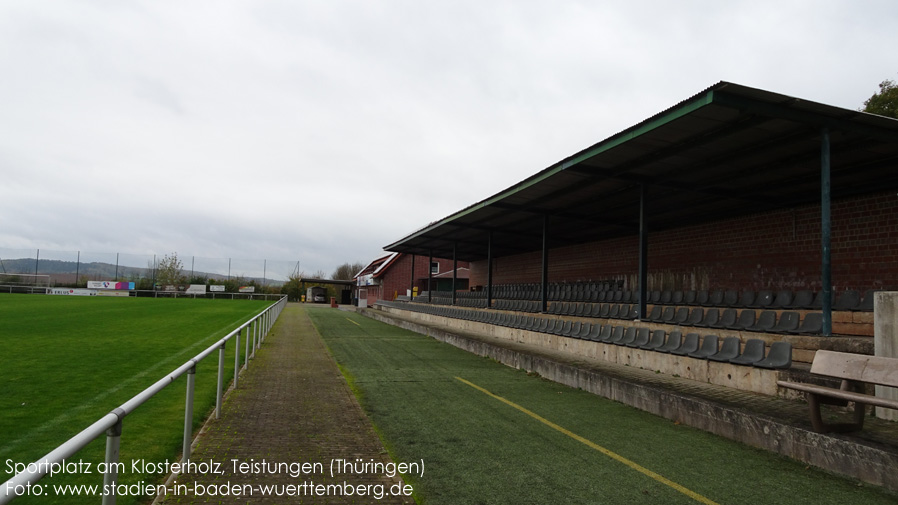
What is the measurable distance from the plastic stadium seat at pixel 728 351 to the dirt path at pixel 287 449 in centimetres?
548

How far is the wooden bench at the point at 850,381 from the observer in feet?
16.1

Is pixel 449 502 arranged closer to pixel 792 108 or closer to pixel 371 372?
pixel 371 372

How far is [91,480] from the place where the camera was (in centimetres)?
452

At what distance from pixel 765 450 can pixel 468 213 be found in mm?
15161

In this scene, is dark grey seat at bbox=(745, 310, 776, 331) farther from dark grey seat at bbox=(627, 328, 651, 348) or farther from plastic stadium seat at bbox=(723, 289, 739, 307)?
plastic stadium seat at bbox=(723, 289, 739, 307)

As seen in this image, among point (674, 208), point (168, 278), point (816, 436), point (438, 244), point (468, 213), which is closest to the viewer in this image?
point (816, 436)

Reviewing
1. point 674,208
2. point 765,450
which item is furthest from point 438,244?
point 765,450

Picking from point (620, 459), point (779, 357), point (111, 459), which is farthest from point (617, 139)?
point (111, 459)

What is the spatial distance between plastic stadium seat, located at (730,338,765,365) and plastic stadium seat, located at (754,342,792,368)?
0.11m

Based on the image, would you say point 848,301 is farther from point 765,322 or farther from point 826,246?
point 826,246

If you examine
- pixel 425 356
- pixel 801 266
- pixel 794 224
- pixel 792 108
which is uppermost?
pixel 792 108

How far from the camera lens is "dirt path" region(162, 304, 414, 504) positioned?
4.09 m

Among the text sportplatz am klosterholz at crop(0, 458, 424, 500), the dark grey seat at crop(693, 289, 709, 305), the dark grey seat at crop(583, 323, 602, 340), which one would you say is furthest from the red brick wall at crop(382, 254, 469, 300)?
the text sportplatz am klosterholz at crop(0, 458, 424, 500)

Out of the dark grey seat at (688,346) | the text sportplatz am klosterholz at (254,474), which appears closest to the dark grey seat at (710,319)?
the dark grey seat at (688,346)
